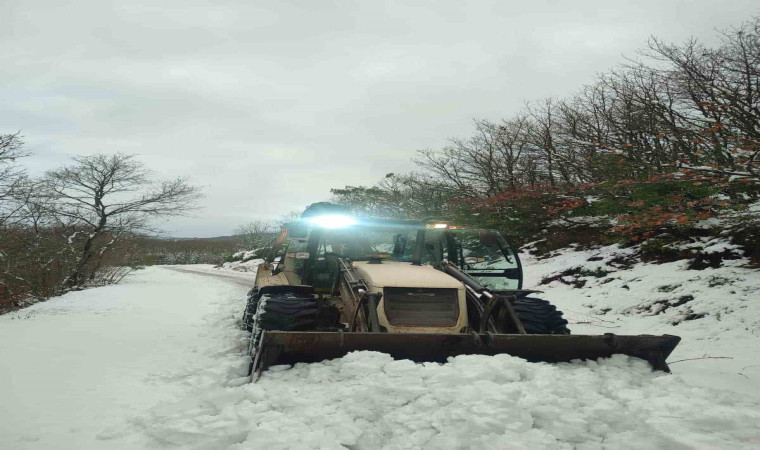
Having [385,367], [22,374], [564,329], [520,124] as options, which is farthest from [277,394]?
[520,124]

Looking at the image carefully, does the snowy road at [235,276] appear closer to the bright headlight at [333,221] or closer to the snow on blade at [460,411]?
the bright headlight at [333,221]

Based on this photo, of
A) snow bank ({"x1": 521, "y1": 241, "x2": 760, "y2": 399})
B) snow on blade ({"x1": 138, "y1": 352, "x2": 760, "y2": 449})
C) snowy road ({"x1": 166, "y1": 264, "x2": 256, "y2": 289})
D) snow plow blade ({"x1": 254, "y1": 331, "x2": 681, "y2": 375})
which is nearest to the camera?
snow on blade ({"x1": 138, "y1": 352, "x2": 760, "y2": 449})

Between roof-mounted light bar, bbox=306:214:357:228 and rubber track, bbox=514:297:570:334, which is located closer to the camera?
rubber track, bbox=514:297:570:334

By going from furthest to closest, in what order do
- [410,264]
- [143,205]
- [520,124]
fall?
1. [520,124]
2. [143,205]
3. [410,264]

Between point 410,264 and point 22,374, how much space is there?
419 cm

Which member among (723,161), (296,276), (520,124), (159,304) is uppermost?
(520,124)

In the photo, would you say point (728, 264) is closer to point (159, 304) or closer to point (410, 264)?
point (410, 264)

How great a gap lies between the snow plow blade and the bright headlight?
2.27 metres

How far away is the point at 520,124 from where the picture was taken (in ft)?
68.5

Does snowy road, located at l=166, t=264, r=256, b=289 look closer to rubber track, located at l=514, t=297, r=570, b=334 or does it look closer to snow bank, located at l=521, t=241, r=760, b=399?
snow bank, located at l=521, t=241, r=760, b=399

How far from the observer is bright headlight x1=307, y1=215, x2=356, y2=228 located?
6074 millimetres

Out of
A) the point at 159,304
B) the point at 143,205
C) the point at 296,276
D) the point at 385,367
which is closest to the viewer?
the point at 385,367

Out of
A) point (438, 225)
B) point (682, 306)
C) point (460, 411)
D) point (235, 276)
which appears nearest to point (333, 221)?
point (438, 225)

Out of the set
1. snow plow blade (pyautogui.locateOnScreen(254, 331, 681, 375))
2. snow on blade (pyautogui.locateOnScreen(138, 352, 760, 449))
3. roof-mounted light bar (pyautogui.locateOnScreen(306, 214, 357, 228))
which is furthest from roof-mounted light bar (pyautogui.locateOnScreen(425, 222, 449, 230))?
snow on blade (pyautogui.locateOnScreen(138, 352, 760, 449))
